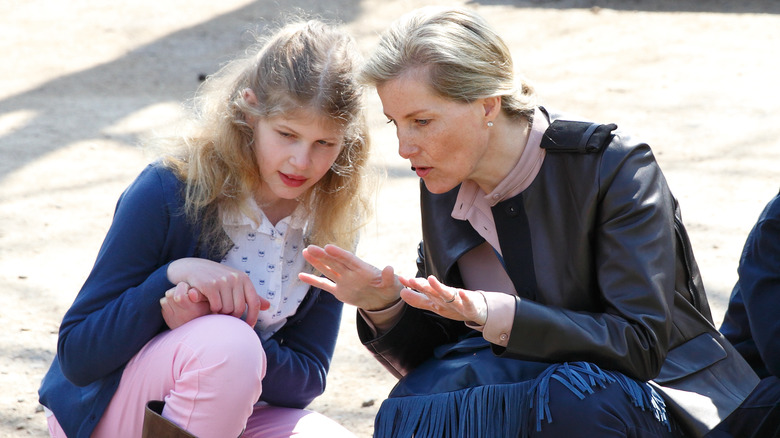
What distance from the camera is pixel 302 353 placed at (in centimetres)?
230

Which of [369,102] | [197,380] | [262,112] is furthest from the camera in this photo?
[369,102]

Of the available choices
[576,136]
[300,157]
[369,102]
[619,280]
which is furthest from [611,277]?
[369,102]

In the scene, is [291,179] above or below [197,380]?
above

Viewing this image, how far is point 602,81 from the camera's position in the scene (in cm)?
594

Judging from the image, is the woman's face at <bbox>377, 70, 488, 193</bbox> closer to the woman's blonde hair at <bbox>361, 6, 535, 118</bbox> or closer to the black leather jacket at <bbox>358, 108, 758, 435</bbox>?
the woman's blonde hair at <bbox>361, 6, 535, 118</bbox>

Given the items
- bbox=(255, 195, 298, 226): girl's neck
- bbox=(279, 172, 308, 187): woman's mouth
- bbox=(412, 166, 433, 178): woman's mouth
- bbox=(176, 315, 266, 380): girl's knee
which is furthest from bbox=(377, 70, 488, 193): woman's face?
bbox=(176, 315, 266, 380): girl's knee

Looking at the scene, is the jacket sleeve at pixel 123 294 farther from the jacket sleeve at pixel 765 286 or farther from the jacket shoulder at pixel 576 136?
the jacket sleeve at pixel 765 286

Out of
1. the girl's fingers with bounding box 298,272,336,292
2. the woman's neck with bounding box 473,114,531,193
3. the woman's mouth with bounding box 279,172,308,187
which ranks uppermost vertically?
the woman's neck with bounding box 473,114,531,193

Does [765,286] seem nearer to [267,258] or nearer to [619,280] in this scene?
[619,280]

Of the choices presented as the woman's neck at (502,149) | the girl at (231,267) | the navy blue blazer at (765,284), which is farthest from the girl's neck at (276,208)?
the navy blue blazer at (765,284)

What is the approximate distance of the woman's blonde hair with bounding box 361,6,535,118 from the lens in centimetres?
196

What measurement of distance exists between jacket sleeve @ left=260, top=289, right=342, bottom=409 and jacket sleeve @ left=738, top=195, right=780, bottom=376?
0.98 meters

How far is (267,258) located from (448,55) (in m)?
0.66

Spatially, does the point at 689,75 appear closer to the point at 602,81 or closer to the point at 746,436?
the point at 602,81
